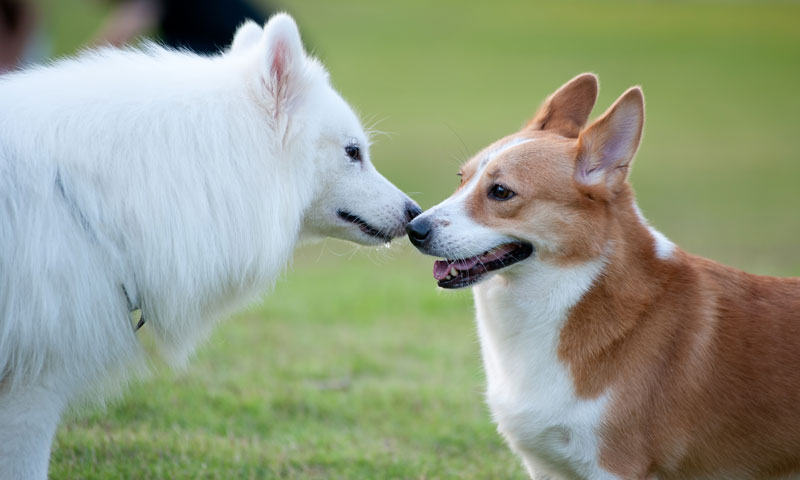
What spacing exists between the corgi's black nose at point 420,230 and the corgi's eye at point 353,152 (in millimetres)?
564

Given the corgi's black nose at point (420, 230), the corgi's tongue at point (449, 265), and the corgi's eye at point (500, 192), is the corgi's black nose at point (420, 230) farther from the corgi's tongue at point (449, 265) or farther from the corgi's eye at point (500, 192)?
the corgi's eye at point (500, 192)

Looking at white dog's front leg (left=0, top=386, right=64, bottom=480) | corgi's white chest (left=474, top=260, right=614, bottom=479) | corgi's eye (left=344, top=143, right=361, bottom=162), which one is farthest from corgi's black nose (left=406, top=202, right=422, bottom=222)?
white dog's front leg (left=0, top=386, right=64, bottom=480)

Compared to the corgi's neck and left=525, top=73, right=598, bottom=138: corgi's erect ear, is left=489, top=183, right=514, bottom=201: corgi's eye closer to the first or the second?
the corgi's neck

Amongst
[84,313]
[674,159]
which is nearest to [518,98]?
[674,159]

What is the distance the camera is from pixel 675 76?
80.3 ft

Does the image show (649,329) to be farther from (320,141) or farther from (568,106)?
(320,141)

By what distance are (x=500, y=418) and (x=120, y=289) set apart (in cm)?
171

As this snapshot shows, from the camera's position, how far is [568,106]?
4.32 m

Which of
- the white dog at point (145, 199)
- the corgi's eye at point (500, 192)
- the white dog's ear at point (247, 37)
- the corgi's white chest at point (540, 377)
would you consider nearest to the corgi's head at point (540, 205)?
the corgi's eye at point (500, 192)

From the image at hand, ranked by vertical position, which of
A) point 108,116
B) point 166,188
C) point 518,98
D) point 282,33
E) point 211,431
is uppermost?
point 282,33

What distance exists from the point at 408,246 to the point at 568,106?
7283 mm

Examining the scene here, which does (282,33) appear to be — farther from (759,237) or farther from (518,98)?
(518,98)

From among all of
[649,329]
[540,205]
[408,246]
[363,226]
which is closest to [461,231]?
[540,205]

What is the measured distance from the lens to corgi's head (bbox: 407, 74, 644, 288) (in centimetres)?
364
